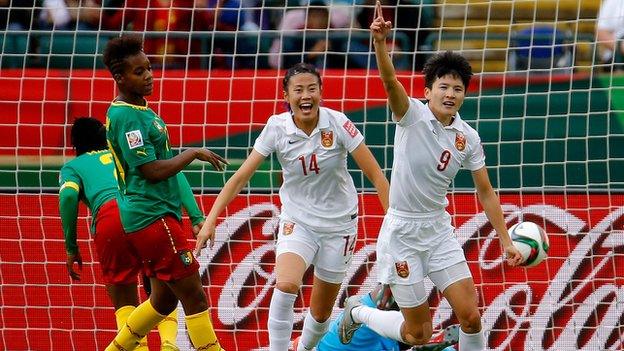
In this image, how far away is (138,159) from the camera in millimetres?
6926

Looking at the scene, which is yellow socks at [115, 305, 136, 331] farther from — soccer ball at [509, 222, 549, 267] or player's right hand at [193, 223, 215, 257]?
soccer ball at [509, 222, 549, 267]

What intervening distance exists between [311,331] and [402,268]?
3.07ft

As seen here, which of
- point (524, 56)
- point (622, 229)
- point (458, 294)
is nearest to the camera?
point (458, 294)

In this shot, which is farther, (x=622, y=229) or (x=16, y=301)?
(x=16, y=301)

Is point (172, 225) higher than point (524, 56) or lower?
lower

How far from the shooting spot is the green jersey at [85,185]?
26.3 ft

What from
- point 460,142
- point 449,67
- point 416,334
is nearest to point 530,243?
point 460,142

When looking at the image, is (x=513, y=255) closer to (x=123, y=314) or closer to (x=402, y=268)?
(x=402, y=268)

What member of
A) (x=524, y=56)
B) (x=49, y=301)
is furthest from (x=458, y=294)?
(x=49, y=301)

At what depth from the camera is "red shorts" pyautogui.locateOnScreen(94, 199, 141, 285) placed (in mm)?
7957

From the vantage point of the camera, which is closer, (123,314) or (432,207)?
(432,207)

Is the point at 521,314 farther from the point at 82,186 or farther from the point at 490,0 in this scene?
the point at 82,186

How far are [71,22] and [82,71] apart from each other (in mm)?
965

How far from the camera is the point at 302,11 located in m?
10.3
